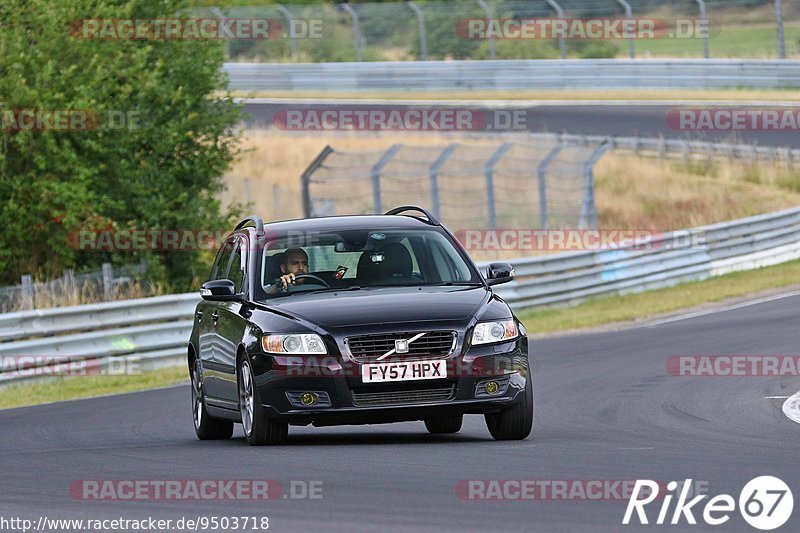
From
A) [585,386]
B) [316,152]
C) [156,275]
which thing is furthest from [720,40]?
[585,386]

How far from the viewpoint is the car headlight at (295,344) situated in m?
10.6

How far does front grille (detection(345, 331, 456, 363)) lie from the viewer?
34.4 feet

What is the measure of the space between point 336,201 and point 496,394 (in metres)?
23.6

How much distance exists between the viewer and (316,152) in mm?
43375

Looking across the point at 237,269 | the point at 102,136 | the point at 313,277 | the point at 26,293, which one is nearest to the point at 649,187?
the point at 102,136

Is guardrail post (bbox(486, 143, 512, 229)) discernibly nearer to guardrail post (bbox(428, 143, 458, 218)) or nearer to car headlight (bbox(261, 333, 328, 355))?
guardrail post (bbox(428, 143, 458, 218))

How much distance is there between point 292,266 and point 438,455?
2341 millimetres

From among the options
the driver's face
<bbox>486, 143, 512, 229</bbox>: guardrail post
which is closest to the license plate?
the driver's face

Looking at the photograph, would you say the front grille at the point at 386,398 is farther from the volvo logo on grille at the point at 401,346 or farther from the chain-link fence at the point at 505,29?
the chain-link fence at the point at 505,29

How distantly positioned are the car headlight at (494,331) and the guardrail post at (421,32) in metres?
35.8

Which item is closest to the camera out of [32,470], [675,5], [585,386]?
[32,470]

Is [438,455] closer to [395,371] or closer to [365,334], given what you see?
[395,371]

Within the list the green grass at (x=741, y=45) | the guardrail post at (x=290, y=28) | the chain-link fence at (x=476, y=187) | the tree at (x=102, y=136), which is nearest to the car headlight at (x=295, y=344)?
the tree at (x=102, y=136)

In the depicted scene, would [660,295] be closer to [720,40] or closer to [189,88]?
[189,88]
